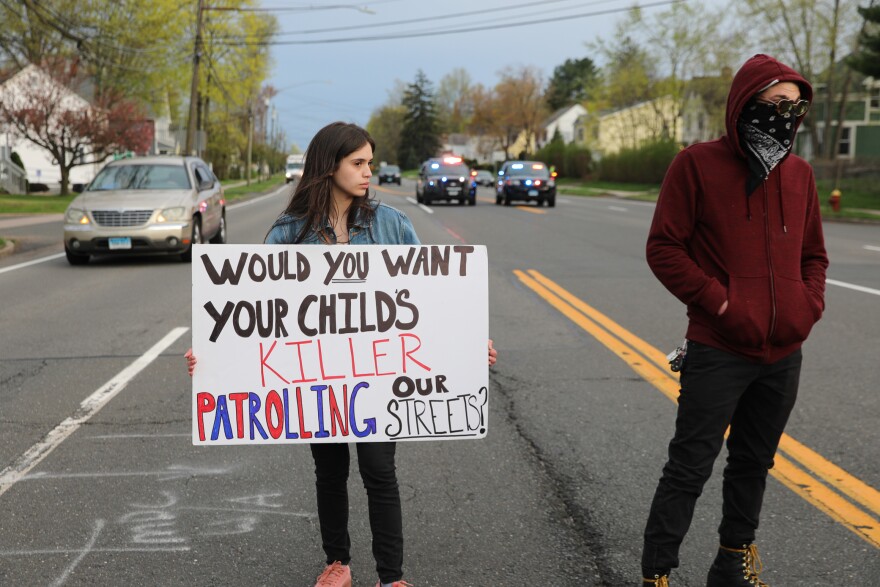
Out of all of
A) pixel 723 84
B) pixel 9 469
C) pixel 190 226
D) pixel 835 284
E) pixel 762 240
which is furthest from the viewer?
pixel 723 84

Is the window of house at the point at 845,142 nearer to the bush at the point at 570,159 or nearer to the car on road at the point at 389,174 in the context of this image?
the bush at the point at 570,159

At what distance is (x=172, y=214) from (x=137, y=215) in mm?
489

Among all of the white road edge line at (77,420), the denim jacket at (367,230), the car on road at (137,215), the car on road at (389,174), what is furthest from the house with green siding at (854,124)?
the denim jacket at (367,230)

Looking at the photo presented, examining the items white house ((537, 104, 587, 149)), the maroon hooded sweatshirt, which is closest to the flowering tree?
the maroon hooded sweatshirt

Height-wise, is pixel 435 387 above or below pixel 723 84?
below

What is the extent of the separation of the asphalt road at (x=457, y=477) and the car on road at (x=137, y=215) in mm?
4760

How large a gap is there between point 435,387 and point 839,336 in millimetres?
6420

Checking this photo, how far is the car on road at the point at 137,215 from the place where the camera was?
45.7 feet

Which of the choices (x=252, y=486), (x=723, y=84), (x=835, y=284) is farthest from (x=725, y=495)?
(x=723, y=84)

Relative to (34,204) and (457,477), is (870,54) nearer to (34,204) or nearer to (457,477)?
(34,204)

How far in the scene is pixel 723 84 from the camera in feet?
202

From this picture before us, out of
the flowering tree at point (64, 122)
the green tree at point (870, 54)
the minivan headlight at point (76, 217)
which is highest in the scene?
the green tree at point (870, 54)

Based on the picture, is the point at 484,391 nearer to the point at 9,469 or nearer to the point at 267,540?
the point at 267,540

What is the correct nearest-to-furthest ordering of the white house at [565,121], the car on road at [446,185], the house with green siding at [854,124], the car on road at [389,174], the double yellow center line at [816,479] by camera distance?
the double yellow center line at [816,479] → the car on road at [446,185] → the house with green siding at [854,124] → the car on road at [389,174] → the white house at [565,121]
